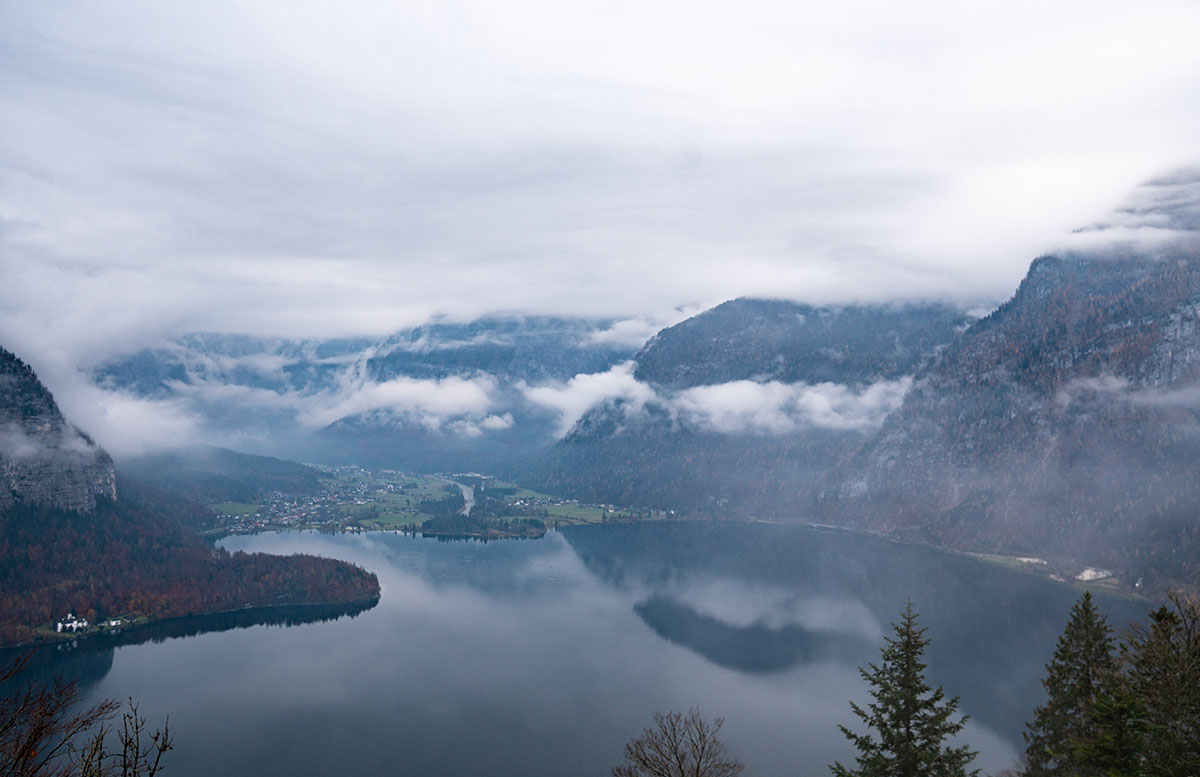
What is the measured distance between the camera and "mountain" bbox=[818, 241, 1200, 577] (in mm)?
110250

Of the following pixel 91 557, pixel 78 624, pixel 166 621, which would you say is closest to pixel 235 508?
pixel 91 557

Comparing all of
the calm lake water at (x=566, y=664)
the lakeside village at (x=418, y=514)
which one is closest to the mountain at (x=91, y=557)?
the calm lake water at (x=566, y=664)

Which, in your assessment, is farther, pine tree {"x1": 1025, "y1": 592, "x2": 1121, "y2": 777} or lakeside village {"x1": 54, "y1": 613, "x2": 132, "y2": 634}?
lakeside village {"x1": 54, "y1": 613, "x2": 132, "y2": 634}

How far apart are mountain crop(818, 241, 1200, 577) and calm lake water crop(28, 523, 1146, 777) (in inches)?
632

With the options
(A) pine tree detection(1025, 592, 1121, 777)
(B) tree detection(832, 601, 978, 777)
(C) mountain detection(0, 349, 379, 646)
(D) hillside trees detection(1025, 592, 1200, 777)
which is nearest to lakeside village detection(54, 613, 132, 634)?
(C) mountain detection(0, 349, 379, 646)

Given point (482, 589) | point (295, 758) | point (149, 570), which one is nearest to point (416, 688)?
point (295, 758)

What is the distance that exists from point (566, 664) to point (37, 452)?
86.1 m

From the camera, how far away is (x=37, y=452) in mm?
100062

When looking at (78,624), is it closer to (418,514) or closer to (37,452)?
(37,452)

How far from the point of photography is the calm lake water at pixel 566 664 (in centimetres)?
4903

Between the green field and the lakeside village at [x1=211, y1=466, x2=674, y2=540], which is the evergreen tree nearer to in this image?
the lakeside village at [x1=211, y1=466, x2=674, y2=540]

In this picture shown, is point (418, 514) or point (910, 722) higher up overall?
point (910, 722)

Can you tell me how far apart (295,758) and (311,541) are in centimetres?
9765

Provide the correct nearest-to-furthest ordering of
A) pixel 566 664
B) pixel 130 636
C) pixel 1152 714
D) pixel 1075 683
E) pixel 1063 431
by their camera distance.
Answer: pixel 1152 714 → pixel 1075 683 → pixel 566 664 → pixel 130 636 → pixel 1063 431
